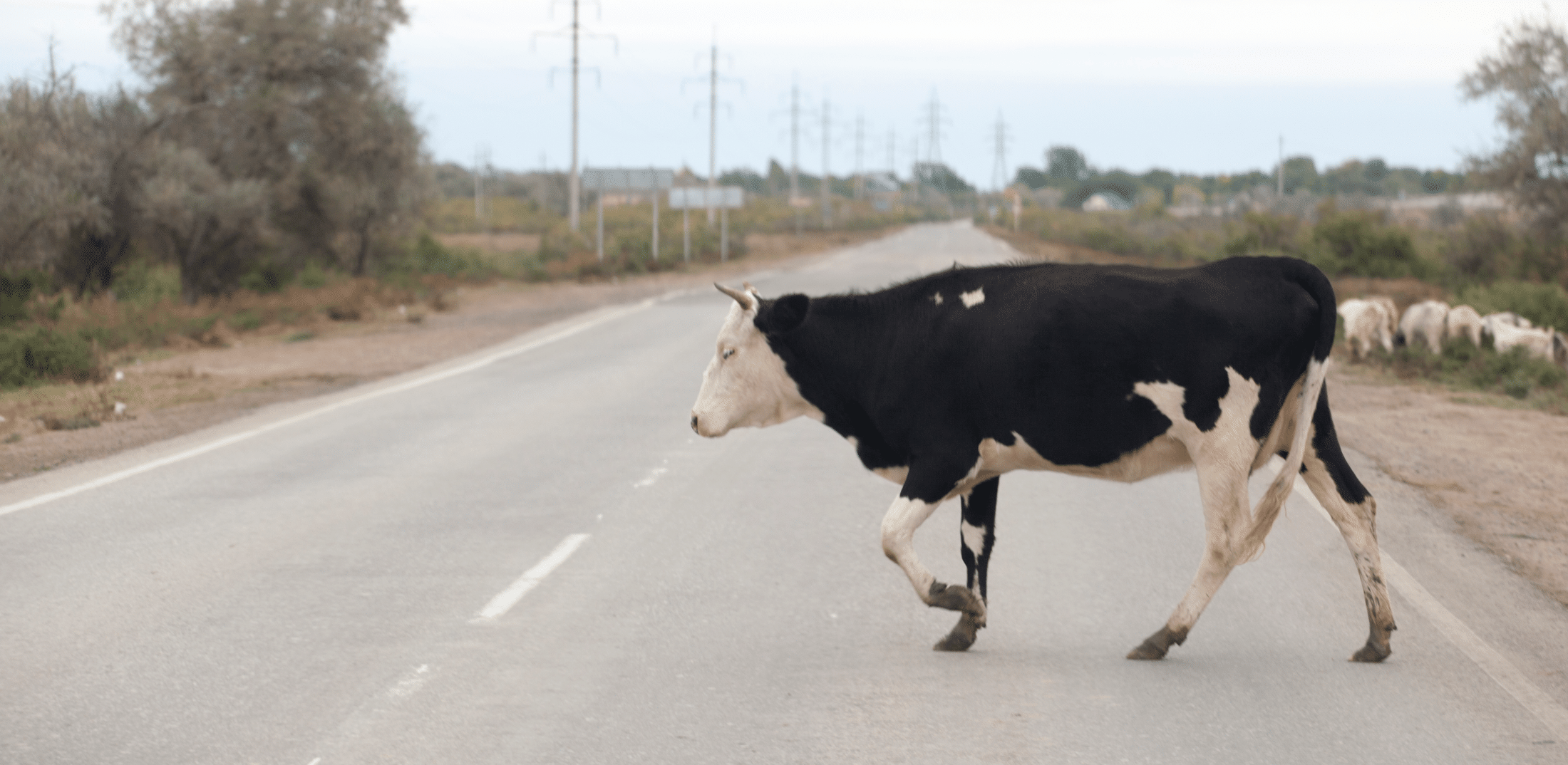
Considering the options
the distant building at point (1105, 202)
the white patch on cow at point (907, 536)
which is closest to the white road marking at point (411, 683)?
the white patch on cow at point (907, 536)

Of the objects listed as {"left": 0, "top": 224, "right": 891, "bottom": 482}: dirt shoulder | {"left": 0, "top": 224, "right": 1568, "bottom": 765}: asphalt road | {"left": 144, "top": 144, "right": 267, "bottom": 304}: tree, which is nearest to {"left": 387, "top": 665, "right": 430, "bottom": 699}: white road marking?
{"left": 0, "top": 224, "right": 1568, "bottom": 765}: asphalt road

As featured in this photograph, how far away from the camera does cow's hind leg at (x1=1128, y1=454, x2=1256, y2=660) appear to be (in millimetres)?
5625

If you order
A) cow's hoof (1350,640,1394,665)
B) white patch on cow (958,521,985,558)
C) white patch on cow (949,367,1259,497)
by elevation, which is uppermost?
white patch on cow (949,367,1259,497)

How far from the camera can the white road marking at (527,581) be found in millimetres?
6688

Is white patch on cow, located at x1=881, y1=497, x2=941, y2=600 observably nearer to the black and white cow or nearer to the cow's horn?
the black and white cow

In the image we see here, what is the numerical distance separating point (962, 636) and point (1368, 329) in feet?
53.7

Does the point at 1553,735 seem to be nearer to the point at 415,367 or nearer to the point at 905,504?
the point at 905,504

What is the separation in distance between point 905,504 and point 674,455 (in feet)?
20.0

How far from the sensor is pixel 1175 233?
71.5 meters

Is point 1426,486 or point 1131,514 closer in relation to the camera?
point 1131,514

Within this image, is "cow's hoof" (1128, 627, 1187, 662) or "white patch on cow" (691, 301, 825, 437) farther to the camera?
"white patch on cow" (691, 301, 825, 437)

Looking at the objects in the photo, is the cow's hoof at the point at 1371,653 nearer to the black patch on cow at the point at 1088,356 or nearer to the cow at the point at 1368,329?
the black patch on cow at the point at 1088,356

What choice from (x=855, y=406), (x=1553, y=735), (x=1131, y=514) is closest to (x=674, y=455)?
(x=1131, y=514)

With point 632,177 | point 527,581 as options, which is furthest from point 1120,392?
point 632,177
